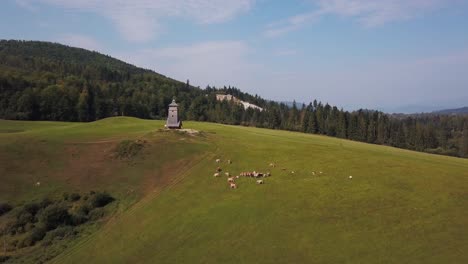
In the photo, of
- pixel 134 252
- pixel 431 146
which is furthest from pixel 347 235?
pixel 431 146

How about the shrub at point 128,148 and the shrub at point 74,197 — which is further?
the shrub at point 128,148

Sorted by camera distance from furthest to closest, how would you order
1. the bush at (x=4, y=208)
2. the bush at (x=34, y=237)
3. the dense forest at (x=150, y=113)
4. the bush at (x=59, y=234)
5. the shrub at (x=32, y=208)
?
the dense forest at (x=150, y=113) → the bush at (x=4, y=208) → the shrub at (x=32, y=208) → the bush at (x=59, y=234) → the bush at (x=34, y=237)

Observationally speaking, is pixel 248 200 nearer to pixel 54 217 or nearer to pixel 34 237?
pixel 54 217

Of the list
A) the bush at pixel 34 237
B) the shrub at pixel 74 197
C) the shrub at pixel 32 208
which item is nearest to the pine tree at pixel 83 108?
the shrub at pixel 74 197

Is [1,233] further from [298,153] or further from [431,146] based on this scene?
[431,146]

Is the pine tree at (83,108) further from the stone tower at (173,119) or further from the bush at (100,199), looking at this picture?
the bush at (100,199)

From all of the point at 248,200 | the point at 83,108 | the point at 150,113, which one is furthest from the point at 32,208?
the point at 150,113
